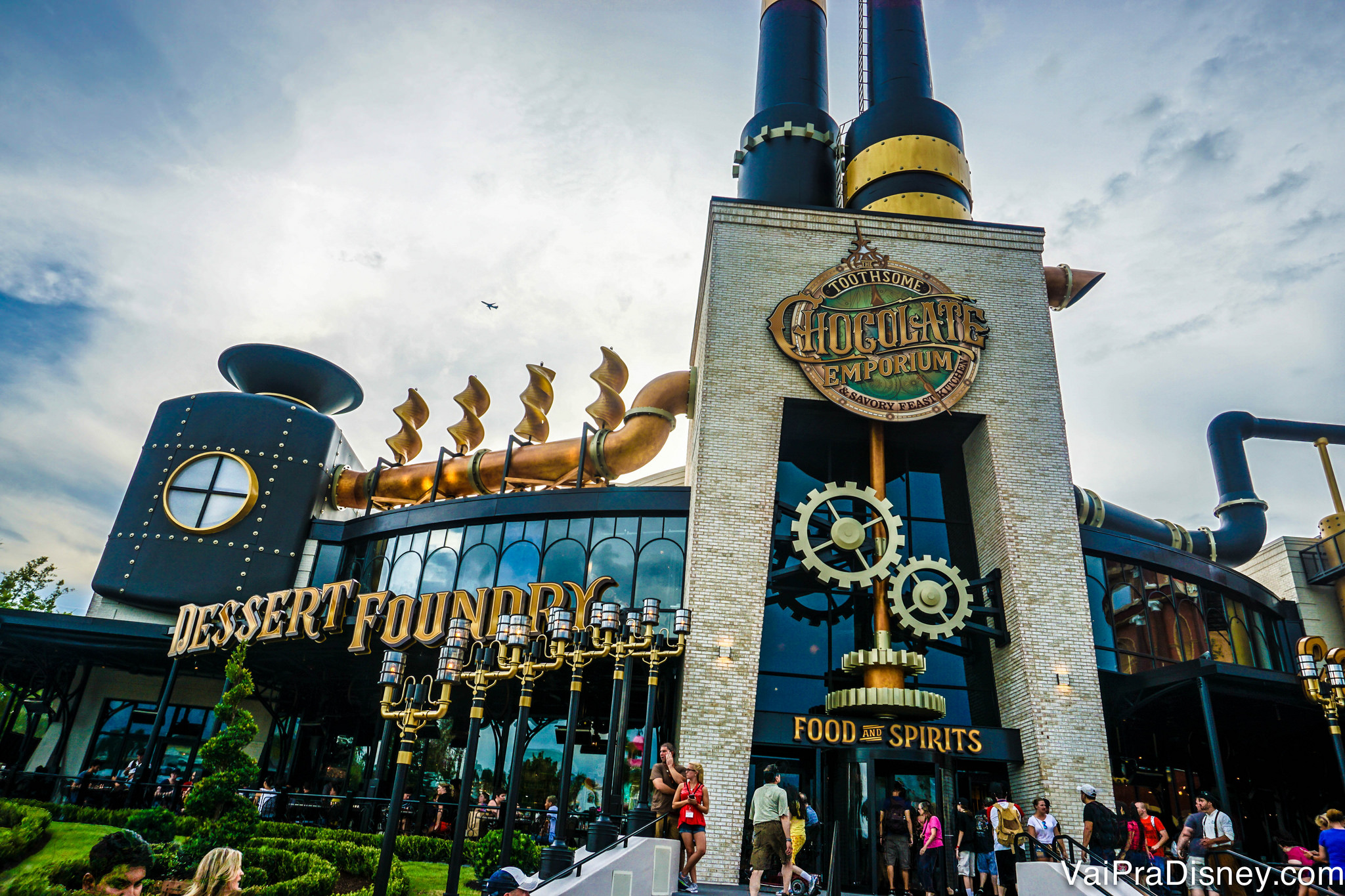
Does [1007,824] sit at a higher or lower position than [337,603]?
lower

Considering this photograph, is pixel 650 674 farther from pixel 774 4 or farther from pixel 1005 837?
pixel 774 4

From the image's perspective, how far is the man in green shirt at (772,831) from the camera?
1128cm

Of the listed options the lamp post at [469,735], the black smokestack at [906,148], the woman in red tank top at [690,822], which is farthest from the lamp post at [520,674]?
the black smokestack at [906,148]

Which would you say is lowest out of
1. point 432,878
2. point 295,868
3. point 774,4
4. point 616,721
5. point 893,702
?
point 432,878

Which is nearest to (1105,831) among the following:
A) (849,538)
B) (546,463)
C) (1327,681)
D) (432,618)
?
(1327,681)

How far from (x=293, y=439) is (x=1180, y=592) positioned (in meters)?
26.0

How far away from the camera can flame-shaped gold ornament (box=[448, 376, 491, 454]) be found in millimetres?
27406

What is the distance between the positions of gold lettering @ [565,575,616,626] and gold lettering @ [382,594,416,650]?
3.91 m

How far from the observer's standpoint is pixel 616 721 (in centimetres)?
1468

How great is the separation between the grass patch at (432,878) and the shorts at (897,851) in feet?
21.5

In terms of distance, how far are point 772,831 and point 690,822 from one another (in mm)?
1098

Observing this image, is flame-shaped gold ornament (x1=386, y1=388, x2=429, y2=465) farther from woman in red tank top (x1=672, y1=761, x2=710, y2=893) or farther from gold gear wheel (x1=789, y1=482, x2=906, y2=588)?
woman in red tank top (x1=672, y1=761, x2=710, y2=893)

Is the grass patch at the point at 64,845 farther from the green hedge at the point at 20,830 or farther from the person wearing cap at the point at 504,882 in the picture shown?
the person wearing cap at the point at 504,882

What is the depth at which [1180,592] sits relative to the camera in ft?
75.5
